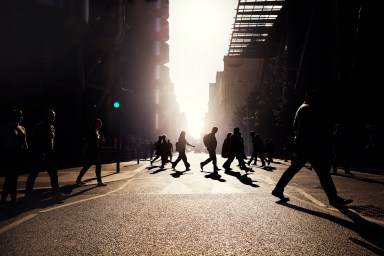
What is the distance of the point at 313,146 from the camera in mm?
6062

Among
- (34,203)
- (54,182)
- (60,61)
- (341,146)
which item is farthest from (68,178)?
(60,61)

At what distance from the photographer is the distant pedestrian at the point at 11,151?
643cm

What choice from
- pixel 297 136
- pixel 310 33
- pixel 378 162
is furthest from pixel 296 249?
pixel 310 33

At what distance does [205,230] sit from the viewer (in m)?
4.34

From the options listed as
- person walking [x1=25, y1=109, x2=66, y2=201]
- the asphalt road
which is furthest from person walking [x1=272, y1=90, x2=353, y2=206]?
person walking [x1=25, y1=109, x2=66, y2=201]

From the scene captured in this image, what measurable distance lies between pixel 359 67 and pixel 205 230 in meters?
17.9

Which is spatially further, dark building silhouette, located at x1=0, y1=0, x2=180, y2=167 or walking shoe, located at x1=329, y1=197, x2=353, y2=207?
dark building silhouette, located at x1=0, y1=0, x2=180, y2=167

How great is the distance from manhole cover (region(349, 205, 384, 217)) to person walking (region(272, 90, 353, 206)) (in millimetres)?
190

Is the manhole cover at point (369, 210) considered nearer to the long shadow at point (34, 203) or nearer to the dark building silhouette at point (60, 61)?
the long shadow at point (34, 203)

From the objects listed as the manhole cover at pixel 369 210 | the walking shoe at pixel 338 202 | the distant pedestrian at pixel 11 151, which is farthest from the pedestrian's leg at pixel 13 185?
the manhole cover at pixel 369 210

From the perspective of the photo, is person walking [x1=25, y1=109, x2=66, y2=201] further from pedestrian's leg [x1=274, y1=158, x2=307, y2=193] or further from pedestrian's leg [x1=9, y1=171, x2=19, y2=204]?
pedestrian's leg [x1=274, y1=158, x2=307, y2=193]

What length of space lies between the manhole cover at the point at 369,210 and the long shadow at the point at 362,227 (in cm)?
16

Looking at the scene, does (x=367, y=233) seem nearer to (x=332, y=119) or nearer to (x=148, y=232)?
(x=148, y=232)

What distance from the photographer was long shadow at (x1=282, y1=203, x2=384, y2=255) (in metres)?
3.62
